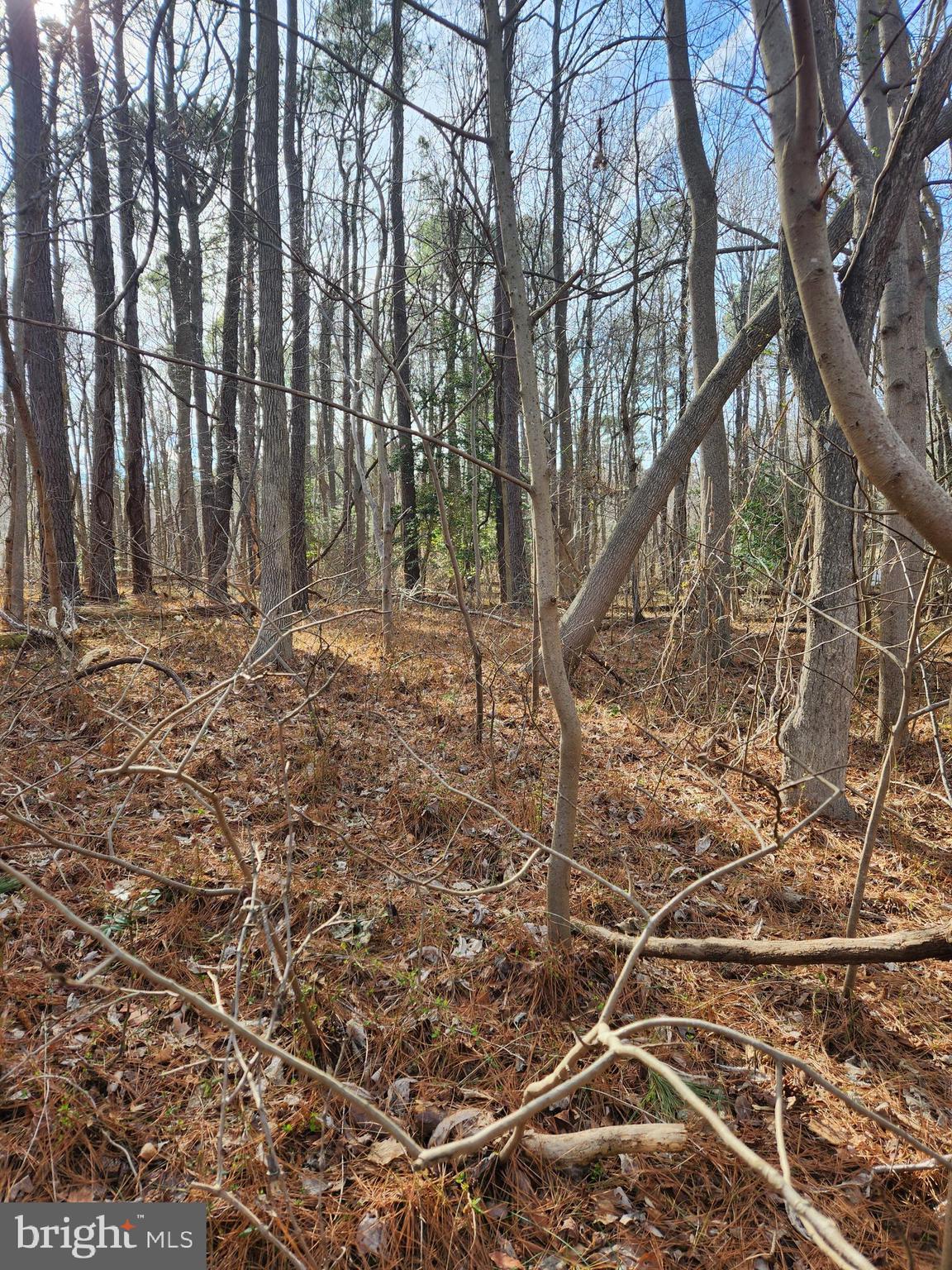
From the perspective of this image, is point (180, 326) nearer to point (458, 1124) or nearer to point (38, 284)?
point (38, 284)

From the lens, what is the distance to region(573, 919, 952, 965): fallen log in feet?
6.05

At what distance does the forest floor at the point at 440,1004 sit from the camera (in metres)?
1.71

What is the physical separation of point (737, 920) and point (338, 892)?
6.34 feet

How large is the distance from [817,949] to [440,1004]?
4.54ft

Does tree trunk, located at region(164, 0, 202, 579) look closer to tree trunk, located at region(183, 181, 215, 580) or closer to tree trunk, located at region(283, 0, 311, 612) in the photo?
tree trunk, located at region(183, 181, 215, 580)

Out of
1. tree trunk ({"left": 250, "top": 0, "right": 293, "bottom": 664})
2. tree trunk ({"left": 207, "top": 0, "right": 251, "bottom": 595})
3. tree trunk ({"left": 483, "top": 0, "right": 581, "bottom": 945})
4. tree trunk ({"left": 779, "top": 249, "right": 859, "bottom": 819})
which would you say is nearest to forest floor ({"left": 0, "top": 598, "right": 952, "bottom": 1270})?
tree trunk ({"left": 779, "top": 249, "right": 859, "bottom": 819})

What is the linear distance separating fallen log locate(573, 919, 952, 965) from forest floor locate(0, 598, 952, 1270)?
334mm

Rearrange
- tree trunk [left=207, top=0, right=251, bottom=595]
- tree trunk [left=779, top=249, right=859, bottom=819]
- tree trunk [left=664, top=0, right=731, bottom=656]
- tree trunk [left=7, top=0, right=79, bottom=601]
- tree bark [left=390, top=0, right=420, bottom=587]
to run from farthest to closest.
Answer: tree bark [left=390, top=0, right=420, bottom=587], tree trunk [left=207, top=0, right=251, bottom=595], tree trunk [left=664, top=0, right=731, bottom=656], tree trunk [left=7, top=0, right=79, bottom=601], tree trunk [left=779, top=249, right=859, bottom=819]

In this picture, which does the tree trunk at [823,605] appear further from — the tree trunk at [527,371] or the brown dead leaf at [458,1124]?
the brown dead leaf at [458,1124]

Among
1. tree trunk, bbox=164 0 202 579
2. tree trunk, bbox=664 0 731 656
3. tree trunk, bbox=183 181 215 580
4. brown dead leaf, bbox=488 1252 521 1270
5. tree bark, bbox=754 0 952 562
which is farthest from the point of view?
tree trunk, bbox=183 181 215 580

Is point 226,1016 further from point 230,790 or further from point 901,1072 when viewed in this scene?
point 230,790

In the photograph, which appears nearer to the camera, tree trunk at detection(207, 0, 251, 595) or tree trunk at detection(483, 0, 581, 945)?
tree trunk at detection(483, 0, 581, 945)

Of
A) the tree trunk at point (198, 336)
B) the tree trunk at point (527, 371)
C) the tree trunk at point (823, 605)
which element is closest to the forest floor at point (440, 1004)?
the tree trunk at point (823, 605)

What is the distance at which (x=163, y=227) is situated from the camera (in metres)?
11.7
